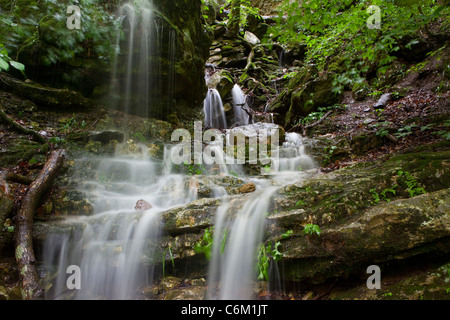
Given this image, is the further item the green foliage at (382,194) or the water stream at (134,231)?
the water stream at (134,231)

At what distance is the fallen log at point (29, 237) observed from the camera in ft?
8.60

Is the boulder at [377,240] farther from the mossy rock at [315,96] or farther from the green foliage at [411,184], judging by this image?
the mossy rock at [315,96]

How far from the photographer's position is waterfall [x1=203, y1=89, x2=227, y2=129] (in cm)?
970

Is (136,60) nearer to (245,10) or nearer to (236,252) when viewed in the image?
(236,252)

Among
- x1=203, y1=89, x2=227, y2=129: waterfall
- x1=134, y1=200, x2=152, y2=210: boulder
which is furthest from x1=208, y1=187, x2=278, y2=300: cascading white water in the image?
x1=203, y1=89, x2=227, y2=129: waterfall

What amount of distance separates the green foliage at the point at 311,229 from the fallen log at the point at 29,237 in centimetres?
319

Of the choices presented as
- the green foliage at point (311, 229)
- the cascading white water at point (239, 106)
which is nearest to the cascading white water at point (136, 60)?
the cascading white water at point (239, 106)

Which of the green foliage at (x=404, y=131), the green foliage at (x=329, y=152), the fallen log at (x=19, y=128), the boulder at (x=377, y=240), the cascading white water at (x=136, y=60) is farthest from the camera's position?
the cascading white water at (x=136, y=60)

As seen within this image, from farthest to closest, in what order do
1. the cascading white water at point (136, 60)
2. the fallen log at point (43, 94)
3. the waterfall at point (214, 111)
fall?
the waterfall at point (214, 111)
the cascading white water at point (136, 60)
the fallen log at point (43, 94)

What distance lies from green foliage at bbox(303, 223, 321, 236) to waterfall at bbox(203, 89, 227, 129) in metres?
7.25

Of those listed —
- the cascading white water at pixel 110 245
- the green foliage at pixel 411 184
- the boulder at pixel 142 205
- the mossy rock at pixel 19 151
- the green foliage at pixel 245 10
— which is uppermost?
the green foliage at pixel 245 10

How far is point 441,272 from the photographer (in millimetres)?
2023

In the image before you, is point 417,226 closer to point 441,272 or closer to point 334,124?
point 441,272
